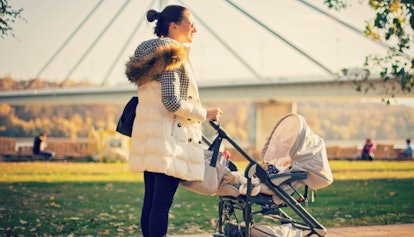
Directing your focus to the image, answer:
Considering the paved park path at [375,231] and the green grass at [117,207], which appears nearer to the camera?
the paved park path at [375,231]

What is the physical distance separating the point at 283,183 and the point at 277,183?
0.06 meters

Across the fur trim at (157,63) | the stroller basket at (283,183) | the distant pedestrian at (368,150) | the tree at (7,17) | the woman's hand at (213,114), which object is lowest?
the stroller basket at (283,183)

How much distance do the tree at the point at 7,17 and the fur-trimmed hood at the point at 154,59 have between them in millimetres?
3848

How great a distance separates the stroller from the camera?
4.55 meters

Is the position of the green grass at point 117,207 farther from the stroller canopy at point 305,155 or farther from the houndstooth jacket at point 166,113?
the houndstooth jacket at point 166,113

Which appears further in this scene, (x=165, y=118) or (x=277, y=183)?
(x=277, y=183)

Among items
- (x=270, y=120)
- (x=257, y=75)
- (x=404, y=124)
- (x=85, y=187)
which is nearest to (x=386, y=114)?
(x=404, y=124)

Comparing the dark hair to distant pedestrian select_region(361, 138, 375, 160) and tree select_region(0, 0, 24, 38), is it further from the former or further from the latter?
distant pedestrian select_region(361, 138, 375, 160)

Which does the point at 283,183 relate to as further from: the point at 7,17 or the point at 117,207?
the point at 117,207

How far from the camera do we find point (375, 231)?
23.0ft

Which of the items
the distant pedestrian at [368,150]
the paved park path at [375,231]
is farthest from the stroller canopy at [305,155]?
the distant pedestrian at [368,150]

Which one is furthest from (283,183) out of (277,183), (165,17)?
(165,17)

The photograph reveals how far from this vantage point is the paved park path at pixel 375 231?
22.0ft

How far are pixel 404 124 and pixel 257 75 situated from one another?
32612mm
